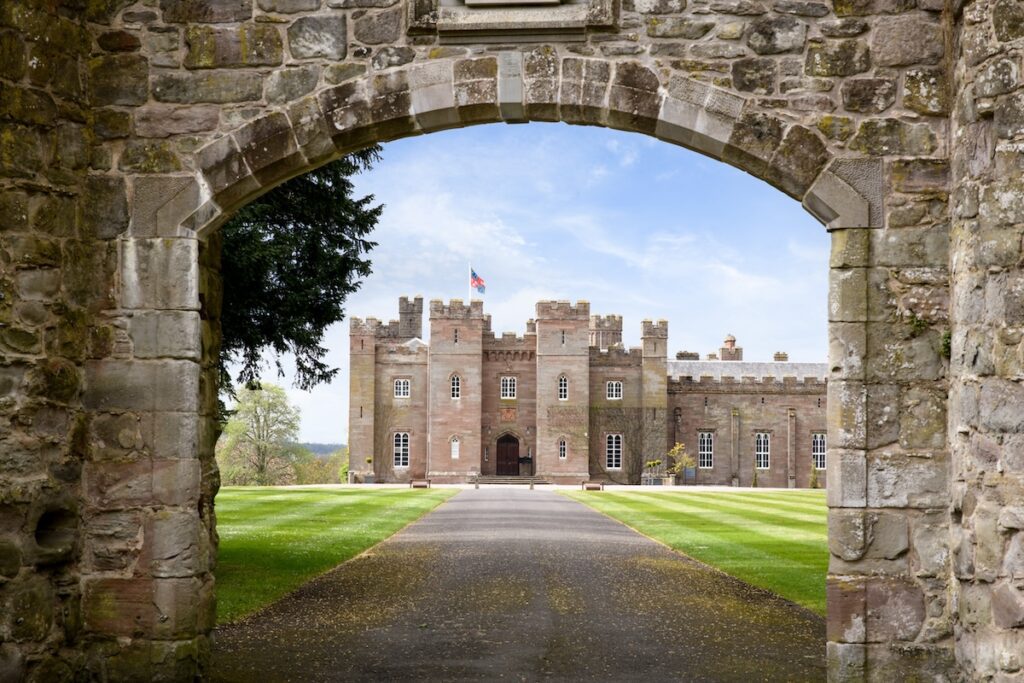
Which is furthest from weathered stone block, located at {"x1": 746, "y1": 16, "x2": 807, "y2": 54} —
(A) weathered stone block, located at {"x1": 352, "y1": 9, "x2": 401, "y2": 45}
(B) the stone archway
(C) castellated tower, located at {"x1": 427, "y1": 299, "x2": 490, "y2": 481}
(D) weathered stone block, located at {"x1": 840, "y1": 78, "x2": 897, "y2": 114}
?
(C) castellated tower, located at {"x1": 427, "y1": 299, "x2": 490, "y2": 481}

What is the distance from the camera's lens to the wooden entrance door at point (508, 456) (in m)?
65.8

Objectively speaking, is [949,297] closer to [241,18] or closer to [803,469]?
[241,18]

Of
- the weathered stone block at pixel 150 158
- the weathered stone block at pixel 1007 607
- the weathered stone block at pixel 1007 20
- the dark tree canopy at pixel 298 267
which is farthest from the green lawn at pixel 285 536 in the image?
the weathered stone block at pixel 1007 20

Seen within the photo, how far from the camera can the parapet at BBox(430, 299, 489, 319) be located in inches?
2547

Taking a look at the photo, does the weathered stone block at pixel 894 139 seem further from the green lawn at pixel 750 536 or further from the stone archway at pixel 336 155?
the green lawn at pixel 750 536

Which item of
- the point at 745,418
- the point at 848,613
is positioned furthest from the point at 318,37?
the point at 745,418

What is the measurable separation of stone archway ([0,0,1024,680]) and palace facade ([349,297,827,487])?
56.9 metres

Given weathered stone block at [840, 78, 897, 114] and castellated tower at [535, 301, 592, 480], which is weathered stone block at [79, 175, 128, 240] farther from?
castellated tower at [535, 301, 592, 480]

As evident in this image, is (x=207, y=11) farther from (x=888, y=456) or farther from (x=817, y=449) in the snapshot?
(x=817, y=449)

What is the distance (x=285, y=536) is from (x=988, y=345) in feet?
49.7

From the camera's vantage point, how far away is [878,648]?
6496 millimetres

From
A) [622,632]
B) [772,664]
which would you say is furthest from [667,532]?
[772,664]

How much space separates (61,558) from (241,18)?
147 inches

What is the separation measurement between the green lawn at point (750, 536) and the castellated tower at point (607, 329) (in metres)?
36.8
